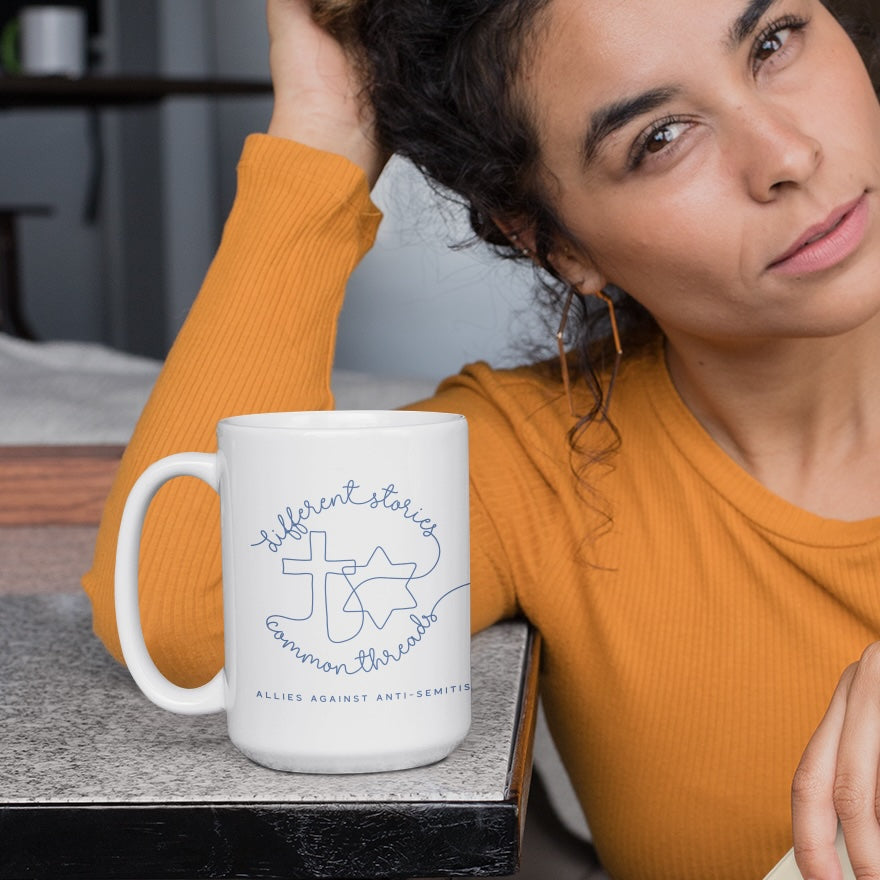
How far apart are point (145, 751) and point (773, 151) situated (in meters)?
0.55

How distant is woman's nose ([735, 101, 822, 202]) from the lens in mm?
860

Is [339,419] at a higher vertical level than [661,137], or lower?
lower

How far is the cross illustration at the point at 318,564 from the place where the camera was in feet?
1.84

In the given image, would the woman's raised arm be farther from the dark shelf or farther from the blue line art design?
the dark shelf

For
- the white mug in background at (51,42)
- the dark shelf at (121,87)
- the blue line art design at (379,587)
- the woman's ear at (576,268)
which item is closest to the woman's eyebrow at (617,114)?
the woman's ear at (576,268)

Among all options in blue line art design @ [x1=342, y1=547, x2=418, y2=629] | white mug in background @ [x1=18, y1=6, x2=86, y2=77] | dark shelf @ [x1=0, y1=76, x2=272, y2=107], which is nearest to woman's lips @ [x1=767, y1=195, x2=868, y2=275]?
blue line art design @ [x1=342, y1=547, x2=418, y2=629]

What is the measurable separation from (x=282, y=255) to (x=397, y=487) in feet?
1.38

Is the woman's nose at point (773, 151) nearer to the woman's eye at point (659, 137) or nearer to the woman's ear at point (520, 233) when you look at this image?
the woman's eye at point (659, 137)

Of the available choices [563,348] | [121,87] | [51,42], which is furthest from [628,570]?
[51,42]

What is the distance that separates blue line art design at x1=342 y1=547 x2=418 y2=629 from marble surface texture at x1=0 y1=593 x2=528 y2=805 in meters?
0.07

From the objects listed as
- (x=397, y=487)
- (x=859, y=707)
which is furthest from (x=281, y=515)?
(x=859, y=707)

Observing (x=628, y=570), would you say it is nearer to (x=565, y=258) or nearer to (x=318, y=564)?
(x=565, y=258)

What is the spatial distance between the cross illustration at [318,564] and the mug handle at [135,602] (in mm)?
70

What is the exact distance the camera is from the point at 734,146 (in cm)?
90
